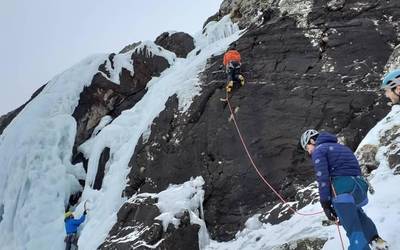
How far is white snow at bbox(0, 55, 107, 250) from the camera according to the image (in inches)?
581

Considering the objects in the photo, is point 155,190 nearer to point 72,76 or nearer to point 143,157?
point 143,157

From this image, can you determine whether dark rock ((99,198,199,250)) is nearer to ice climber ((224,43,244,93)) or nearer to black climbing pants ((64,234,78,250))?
black climbing pants ((64,234,78,250))

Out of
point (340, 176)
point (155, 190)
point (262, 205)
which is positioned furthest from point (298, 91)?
point (340, 176)

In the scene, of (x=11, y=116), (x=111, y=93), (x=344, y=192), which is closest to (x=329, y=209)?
(x=344, y=192)

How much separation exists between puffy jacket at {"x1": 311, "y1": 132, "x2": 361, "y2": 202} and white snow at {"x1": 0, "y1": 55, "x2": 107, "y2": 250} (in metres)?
10.6

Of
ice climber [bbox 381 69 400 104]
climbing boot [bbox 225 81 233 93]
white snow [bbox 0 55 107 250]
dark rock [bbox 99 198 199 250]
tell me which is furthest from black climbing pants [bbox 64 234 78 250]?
ice climber [bbox 381 69 400 104]

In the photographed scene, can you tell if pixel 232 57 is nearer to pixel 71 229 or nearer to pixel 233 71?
pixel 233 71

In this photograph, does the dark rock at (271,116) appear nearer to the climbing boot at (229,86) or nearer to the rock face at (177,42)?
the climbing boot at (229,86)

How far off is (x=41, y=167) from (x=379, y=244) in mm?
12845

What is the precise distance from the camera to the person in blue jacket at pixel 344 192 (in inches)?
206

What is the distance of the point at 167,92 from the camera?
1537 centimetres

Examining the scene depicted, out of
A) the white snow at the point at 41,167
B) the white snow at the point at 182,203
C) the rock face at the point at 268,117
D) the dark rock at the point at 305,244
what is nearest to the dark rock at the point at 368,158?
the rock face at the point at 268,117

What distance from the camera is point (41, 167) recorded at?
16000 mm

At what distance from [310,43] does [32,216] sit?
9.63 metres
